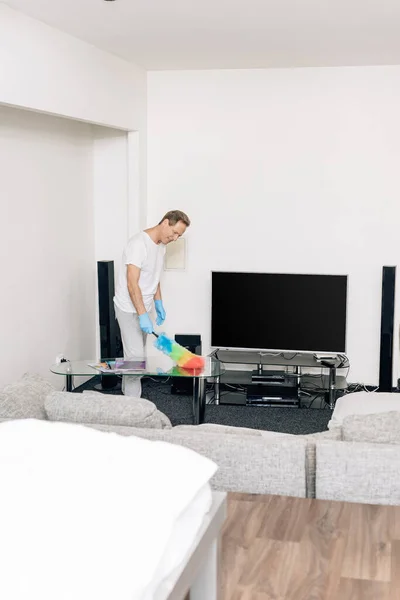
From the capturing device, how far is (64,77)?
5.29m

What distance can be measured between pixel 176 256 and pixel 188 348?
2.84 ft

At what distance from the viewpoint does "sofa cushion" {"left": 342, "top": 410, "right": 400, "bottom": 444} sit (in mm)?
2781

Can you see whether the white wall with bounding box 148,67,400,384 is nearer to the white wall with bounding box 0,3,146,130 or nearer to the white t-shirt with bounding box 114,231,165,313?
the white wall with bounding box 0,3,146,130

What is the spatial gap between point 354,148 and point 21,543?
18.6 feet

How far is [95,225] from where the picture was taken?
22.5ft

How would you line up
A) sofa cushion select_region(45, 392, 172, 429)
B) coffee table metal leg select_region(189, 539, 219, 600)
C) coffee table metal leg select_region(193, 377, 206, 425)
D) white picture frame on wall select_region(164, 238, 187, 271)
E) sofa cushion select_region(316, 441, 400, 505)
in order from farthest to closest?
white picture frame on wall select_region(164, 238, 187, 271), coffee table metal leg select_region(193, 377, 206, 425), sofa cushion select_region(45, 392, 172, 429), sofa cushion select_region(316, 441, 400, 505), coffee table metal leg select_region(189, 539, 219, 600)

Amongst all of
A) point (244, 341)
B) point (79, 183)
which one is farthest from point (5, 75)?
point (244, 341)

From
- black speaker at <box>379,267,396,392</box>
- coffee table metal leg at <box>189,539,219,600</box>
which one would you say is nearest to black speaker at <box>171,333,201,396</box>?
black speaker at <box>379,267,396,392</box>

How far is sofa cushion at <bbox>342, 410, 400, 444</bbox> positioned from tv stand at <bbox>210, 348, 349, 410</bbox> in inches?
127

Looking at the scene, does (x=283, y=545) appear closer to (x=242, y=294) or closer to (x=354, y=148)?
(x=242, y=294)

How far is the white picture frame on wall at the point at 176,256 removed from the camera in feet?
22.2

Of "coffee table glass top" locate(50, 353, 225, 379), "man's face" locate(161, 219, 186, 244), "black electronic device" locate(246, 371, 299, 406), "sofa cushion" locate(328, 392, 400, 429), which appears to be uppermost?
"man's face" locate(161, 219, 186, 244)

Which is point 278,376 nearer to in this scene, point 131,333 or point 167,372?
point 131,333

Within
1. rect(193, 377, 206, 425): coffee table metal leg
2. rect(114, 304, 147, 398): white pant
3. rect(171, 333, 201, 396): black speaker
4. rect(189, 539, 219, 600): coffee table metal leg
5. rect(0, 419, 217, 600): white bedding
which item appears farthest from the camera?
rect(171, 333, 201, 396): black speaker
